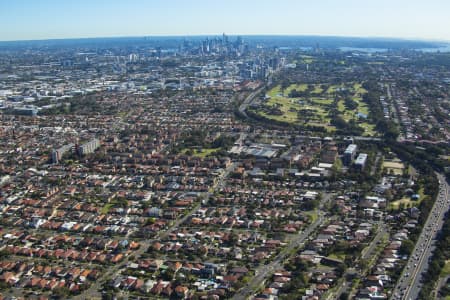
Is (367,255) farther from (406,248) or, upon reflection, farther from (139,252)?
(139,252)

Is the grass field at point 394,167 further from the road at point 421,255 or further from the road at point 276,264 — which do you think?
the road at point 276,264

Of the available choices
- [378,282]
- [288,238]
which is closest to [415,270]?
[378,282]

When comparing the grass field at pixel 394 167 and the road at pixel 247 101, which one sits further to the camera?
the road at pixel 247 101

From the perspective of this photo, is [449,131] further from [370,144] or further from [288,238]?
[288,238]

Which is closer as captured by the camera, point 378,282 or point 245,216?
point 378,282

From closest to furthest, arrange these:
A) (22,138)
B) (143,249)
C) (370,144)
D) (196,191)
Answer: (143,249), (196,191), (370,144), (22,138)

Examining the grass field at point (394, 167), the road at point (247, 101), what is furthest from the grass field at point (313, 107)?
the grass field at point (394, 167)

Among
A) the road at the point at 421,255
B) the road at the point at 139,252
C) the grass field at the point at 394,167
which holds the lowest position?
the road at the point at 139,252
